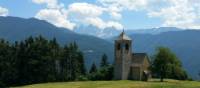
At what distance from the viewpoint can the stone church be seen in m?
114

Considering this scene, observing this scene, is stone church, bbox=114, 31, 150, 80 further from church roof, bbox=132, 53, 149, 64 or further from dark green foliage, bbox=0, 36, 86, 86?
dark green foliage, bbox=0, 36, 86, 86

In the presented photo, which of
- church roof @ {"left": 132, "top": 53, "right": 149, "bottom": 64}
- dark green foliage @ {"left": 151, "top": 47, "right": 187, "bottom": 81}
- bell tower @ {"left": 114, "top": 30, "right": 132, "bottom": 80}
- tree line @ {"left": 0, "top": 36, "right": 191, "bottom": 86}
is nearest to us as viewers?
dark green foliage @ {"left": 151, "top": 47, "right": 187, "bottom": 81}

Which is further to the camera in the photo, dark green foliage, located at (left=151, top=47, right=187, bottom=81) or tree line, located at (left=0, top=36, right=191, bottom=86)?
tree line, located at (left=0, top=36, right=191, bottom=86)

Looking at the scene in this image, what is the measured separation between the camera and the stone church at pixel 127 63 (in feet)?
374

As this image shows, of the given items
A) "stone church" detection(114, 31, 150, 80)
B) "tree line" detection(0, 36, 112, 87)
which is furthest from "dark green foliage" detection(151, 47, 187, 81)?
"tree line" detection(0, 36, 112, 87)

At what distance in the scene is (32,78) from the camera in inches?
4643

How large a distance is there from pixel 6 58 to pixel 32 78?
929cm

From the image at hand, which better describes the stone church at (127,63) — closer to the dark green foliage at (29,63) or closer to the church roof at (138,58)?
the church roof at (138,58)

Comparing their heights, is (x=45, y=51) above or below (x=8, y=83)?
above

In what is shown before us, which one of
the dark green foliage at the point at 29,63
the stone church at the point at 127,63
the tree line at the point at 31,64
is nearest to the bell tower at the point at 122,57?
the stone church at the point at 127,63

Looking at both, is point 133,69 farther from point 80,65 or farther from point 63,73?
point 80,65

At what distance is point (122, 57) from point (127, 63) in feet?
5.79

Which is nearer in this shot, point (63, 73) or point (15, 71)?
point (15, 71)

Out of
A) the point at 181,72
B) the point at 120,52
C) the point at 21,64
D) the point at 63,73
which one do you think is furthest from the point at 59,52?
the point at 181,72
